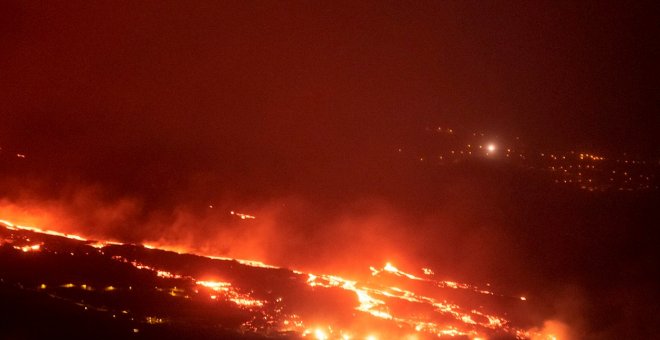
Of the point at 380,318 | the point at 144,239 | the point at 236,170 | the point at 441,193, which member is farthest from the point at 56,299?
the point at 441,193

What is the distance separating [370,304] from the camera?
840cm

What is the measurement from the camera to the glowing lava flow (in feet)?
23.5

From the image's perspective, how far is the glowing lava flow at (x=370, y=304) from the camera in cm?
715

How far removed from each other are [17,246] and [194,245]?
10.9ft

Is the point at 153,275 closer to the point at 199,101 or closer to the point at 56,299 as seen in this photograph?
the point at 56,299

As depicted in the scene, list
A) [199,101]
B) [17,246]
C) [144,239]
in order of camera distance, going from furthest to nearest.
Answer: [199,101], [144,239], [17,246]

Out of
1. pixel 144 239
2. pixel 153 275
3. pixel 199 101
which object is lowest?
pixel 153 275

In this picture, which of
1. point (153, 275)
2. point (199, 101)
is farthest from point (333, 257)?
point (199, 101)

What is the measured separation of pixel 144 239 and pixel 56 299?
380cm

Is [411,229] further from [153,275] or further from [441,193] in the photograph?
[153,275]

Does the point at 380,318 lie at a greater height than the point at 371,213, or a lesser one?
lesser

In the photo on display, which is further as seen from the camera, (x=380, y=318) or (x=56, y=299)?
(x=380, y=318)

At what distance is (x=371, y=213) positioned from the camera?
52.4 feet

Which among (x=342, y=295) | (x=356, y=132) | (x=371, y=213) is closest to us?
(x=342, y=295)
